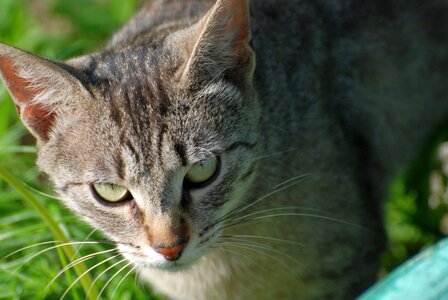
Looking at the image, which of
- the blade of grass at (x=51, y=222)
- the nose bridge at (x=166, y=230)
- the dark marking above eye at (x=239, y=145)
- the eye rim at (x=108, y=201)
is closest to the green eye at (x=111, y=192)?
the eye rim at (x=108, y=201)

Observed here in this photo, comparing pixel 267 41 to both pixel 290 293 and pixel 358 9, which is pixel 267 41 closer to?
pixel 358 9

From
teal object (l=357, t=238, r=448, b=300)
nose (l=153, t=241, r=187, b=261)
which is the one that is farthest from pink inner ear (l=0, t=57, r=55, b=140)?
teal object (l=357, t=238, r=448, b=300)

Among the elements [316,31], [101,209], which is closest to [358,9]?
[316,31]

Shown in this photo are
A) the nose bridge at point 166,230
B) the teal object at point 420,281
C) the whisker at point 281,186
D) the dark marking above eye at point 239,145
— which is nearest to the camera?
the teal object at point 420,281

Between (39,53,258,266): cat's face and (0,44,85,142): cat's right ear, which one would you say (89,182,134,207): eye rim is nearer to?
(39,53,258,266): cat's face

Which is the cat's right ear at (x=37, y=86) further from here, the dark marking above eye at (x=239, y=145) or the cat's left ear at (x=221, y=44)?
the dark marking above eye at (x=239, y=145)

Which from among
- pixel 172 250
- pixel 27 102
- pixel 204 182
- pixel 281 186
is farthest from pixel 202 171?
pixel 27 102

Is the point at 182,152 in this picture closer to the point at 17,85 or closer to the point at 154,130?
the point at 154,130

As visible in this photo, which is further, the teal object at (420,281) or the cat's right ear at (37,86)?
the cat's right ear at (37,86)
